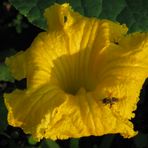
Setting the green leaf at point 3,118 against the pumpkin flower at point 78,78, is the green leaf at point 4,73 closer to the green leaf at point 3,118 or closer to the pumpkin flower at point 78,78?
the green leaf at point 3,118

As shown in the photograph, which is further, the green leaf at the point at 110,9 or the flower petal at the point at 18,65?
the green leaf at the point at 110,9

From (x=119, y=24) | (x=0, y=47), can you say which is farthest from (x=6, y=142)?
(x=119, y=24)

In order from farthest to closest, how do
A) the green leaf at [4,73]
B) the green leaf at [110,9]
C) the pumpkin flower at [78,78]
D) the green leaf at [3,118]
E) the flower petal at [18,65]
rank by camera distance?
the green leaf at [4,73] < the green leaf at [3,118] < the green leaf at [110,9] < the flower petal at [18,65] < the pumpkin flower at [78,78]

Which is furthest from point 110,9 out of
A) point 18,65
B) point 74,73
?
point 18,65

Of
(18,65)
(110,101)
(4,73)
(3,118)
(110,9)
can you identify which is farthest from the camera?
(4,73)

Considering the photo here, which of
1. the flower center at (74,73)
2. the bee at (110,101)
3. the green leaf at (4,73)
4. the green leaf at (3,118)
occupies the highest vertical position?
the bee at (110,101)

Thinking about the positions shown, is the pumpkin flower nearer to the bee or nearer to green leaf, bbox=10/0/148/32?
the bee

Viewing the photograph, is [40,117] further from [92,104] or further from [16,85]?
[16,85]

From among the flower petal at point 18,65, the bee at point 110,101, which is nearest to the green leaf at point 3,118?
the flower petal at point 18,65

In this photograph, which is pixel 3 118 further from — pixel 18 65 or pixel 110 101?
pixel 110 101
